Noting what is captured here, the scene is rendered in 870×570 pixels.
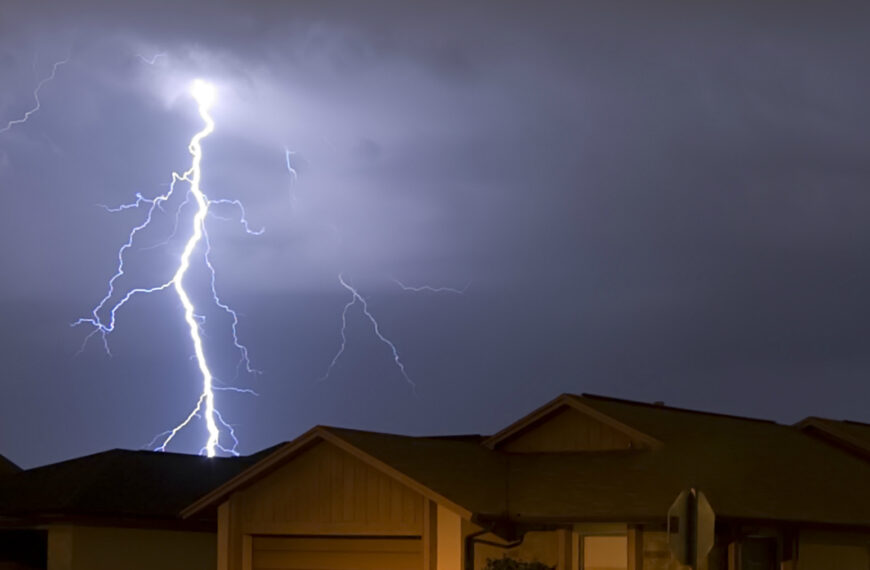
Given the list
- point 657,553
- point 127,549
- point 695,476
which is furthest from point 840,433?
point 127,549

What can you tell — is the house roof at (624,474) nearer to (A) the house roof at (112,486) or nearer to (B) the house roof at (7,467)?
(A) the house roof at (112,486)

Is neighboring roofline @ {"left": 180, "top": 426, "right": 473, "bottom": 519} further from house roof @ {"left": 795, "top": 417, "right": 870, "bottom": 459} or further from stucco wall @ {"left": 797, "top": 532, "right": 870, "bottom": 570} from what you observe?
house roof @ {"left": 795, "top": 417, "right": 870, "bottom": 459}

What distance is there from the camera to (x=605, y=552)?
27719 millimetres

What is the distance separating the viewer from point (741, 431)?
33906 mm

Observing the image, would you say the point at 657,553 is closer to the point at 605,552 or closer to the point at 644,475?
the point at 605,552

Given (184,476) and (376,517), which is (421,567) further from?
(184,476)

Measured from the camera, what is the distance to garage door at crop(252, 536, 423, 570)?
2825cm

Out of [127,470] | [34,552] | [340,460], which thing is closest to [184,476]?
[127,470]

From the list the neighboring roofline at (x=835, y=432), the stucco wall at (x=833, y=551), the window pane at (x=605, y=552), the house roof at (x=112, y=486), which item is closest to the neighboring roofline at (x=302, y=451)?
the window pane at (x=605, y=552)

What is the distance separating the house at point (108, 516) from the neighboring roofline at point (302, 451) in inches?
206

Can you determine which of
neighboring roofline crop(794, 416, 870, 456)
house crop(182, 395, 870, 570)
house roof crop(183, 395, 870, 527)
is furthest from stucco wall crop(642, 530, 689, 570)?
neighboring roofline crop(794, 416, 870, 456)

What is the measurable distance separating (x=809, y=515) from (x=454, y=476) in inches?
265

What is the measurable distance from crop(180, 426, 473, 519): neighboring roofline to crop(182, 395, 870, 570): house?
0.10ft

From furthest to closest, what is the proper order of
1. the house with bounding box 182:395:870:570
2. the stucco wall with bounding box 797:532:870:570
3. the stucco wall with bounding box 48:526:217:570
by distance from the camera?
the stucco wall with bounding box 48:526:217:570 → the stucco wall with bounding box 797:532:870:570 → the house with bounding box 182:395:870:570
